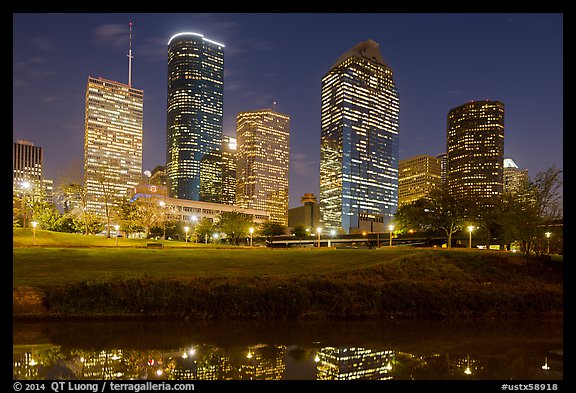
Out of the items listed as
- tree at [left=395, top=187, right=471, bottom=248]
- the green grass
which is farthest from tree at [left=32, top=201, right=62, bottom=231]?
tree at [left=395, top=187, right=471, bottom=248]

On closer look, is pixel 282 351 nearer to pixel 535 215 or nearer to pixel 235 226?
pixel 535 215

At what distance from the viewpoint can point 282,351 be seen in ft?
50.9

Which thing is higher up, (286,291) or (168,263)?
(168,263)

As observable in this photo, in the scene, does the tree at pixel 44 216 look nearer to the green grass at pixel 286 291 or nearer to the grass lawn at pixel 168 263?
the grass lawn at pixel 168 263

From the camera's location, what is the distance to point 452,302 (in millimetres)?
23875

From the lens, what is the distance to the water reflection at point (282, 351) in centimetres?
1312

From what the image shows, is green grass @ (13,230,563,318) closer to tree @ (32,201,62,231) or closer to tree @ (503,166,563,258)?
tree @ (503,166,563,258)

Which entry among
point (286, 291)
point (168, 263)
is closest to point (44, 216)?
point (168, 263)
